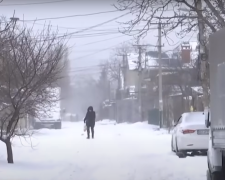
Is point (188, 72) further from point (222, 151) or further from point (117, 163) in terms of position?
point (222, 151)

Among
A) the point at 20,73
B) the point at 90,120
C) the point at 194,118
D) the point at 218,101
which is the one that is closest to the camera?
the point at 218,101

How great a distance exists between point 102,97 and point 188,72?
2625 inches

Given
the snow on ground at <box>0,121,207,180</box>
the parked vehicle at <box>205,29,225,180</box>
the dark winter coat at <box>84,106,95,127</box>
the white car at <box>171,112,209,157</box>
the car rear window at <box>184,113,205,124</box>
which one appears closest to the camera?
the parked vehicle at <box>205,29,225,180</box>

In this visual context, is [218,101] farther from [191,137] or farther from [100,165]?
[191,137]

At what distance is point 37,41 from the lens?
1570 cm

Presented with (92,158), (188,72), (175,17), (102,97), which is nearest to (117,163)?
(92,158)

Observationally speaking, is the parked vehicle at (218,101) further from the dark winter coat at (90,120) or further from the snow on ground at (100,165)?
the dark winter coat at (90,120)

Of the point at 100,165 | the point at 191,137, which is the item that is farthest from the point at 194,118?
the point at 100,165

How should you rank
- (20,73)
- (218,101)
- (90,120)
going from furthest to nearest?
(90,120)
(20,73)
(218,101)

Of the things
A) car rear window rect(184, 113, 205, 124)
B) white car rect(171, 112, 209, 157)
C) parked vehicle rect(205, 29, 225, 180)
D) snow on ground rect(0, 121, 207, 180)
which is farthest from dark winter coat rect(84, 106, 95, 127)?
parked vehicle rect(205, 29, 225, 180)

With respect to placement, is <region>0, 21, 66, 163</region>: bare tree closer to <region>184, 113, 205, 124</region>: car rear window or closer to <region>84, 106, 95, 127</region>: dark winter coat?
<region>184, 113, 205, 124</region>: car rear window

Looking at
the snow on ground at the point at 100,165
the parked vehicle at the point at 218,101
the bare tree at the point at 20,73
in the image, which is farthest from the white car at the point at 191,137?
the parked vehicle at the point at 218,101

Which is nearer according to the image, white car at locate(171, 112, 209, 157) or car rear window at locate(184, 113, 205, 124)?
white car at locate(171, 112, 209, 157)

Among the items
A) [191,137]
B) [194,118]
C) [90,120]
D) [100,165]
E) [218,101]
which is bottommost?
[100,165]
